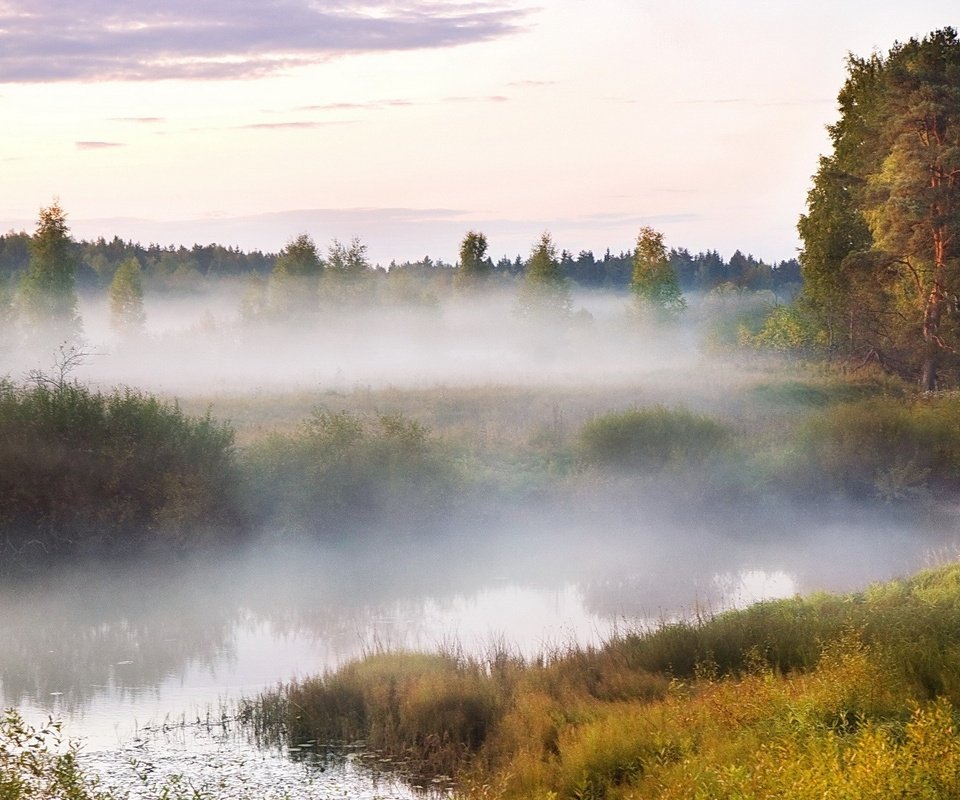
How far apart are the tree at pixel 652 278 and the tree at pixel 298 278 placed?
18979mm

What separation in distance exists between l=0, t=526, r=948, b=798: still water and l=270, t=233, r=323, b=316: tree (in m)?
46.3

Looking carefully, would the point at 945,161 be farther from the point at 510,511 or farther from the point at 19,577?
the point at 19,577

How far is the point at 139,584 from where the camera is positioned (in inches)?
904

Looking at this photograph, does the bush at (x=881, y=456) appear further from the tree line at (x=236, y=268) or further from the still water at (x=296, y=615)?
the tree line at (x=236, y=268)

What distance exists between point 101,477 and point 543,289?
156 feet

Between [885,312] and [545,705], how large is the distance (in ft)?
116

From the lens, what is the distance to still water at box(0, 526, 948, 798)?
42.3 ft

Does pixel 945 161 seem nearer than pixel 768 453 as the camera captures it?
No

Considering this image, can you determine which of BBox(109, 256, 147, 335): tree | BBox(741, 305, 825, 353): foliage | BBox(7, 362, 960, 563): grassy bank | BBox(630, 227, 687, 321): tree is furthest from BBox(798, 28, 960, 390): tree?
BBox(109, 256, 147, 335): tree

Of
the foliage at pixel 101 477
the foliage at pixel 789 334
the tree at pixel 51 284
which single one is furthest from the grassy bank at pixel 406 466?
the tree at pixel 51 284

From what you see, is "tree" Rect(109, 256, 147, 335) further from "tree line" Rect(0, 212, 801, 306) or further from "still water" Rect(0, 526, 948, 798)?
"still water" Rect(0, 526, 948, 798)

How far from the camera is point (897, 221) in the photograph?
129ft

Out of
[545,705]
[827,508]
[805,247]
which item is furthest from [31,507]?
[805,247]

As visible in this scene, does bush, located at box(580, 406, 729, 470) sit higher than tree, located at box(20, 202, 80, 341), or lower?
lower
